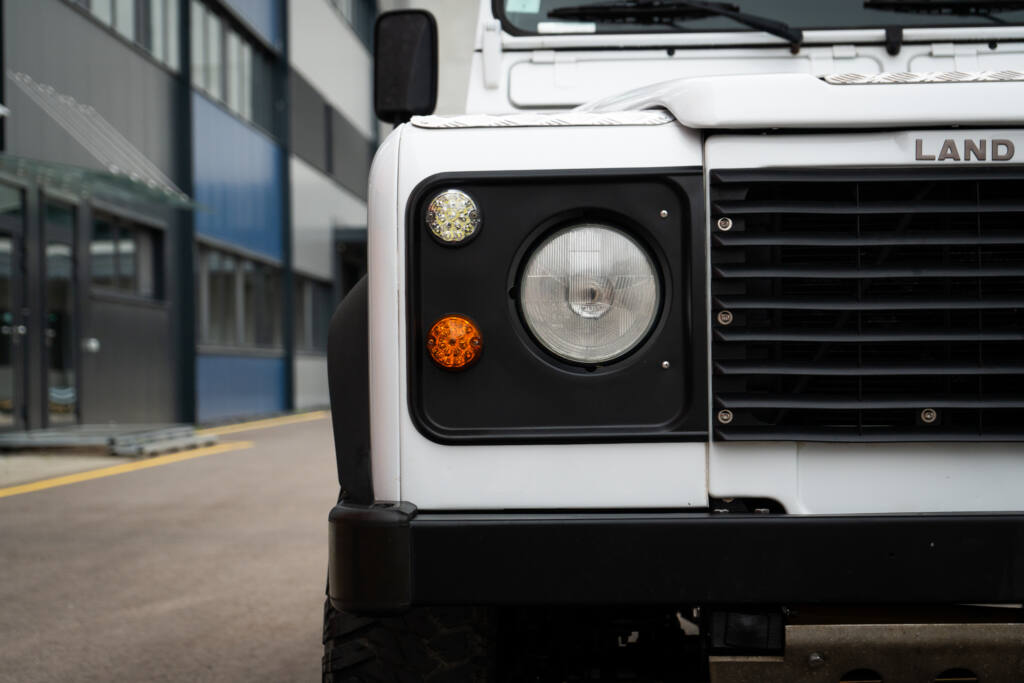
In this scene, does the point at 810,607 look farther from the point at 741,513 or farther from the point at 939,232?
the point at 939,232

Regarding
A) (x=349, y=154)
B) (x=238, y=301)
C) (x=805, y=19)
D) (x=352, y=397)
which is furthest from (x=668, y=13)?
(x=349, y=154)

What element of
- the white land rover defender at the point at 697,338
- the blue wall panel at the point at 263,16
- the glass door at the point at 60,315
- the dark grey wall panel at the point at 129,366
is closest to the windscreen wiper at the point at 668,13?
the white land rover defender at the point at 697,338

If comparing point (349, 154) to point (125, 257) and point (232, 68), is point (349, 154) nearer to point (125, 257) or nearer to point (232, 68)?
point (232, 68)

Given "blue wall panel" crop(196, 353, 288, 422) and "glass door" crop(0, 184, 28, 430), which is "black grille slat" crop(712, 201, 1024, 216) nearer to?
"glass door" crop(0, 184, 28, 430)

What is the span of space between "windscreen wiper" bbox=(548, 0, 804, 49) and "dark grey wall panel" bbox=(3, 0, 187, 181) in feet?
35.0

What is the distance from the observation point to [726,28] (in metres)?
3.21

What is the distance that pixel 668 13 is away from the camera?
3.18m

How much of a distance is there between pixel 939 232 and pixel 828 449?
44cm

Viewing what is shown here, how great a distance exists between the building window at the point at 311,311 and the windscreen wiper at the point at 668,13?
2159cm

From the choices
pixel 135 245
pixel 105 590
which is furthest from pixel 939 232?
pixel 135 245

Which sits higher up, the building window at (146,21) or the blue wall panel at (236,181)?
the building window at (146,21)

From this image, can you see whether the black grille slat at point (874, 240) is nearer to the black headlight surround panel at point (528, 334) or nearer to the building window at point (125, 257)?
the black headlight surround panel at point (528, 334)

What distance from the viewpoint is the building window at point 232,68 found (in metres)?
18.4

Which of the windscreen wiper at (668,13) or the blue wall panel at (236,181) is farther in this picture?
the blue wall panel at (236,181)
